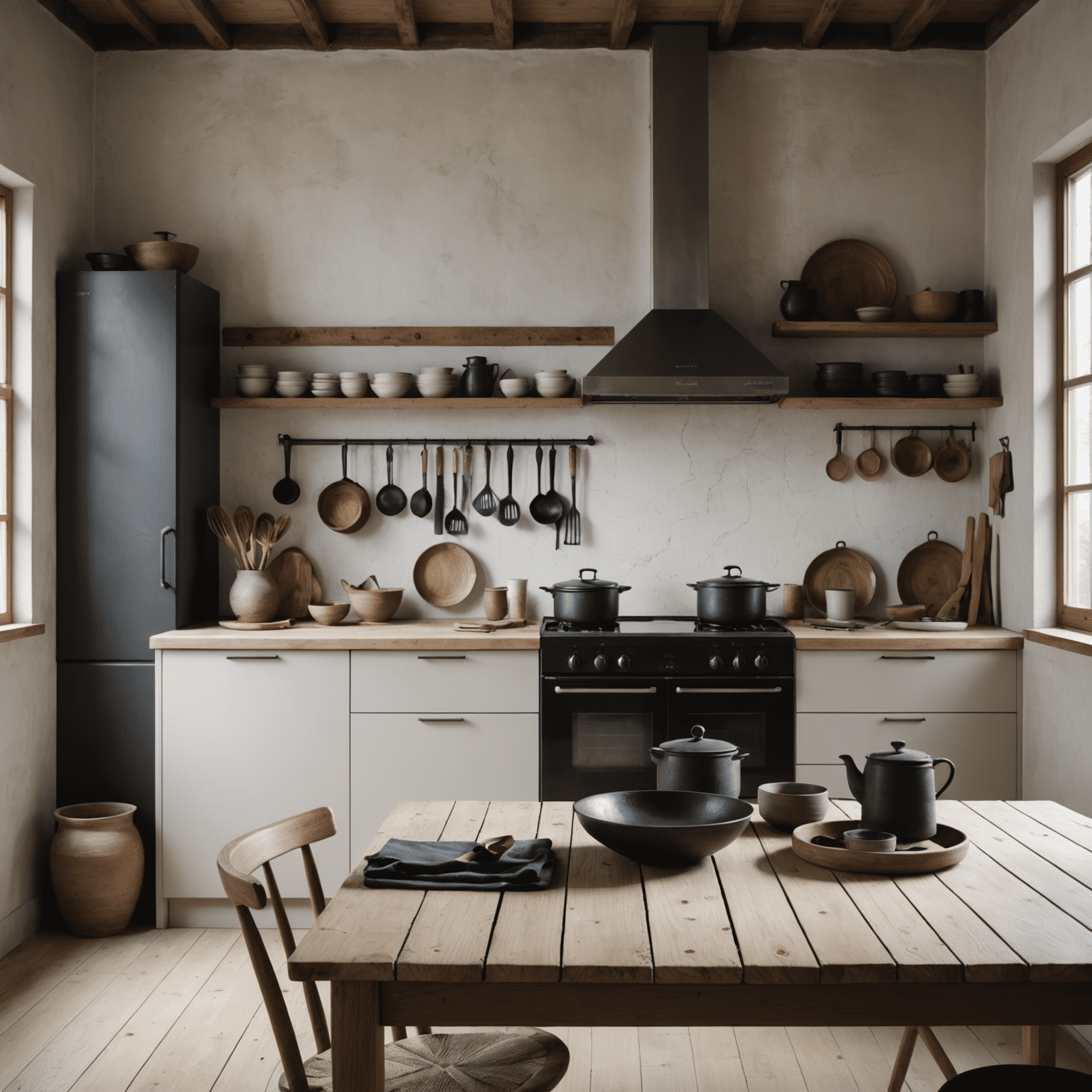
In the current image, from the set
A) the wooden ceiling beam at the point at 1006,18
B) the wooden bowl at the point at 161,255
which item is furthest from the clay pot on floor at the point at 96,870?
the wooden ceiling beam at the point at 1006,18

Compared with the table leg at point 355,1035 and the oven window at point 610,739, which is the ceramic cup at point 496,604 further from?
the table leg at point 355,1035

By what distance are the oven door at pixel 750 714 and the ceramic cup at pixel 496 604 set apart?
80 centimetres

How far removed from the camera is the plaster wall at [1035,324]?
336 centimetres

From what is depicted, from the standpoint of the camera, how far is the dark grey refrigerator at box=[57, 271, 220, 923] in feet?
12.4

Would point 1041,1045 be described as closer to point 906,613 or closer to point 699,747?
point 699,747

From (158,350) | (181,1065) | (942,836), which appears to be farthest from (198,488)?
(942,836)

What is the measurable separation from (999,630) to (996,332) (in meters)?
1.20

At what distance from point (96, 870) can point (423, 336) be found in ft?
7.75

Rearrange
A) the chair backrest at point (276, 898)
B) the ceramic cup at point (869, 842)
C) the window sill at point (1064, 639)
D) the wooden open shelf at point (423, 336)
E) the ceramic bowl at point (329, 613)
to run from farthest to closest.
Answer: the wooden open shelf at point (423, 336), the ceramic bowl at point (329, 613), the window sill at point (1064, 639), the ceramic cup at point (869, 842), the chair backrest at point (276, 898)

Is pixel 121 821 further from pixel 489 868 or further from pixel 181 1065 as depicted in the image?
pixel 489 868

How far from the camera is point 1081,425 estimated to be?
11.7 ft

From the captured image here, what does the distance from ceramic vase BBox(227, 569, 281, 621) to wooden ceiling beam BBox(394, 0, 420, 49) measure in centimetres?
223

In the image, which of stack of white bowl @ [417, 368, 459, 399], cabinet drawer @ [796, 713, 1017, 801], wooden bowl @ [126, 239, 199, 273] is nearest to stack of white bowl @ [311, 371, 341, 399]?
stack of white bowl @ [417, 368, 459, 399]

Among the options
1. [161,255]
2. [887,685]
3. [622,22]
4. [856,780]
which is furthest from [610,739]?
[622,22]
